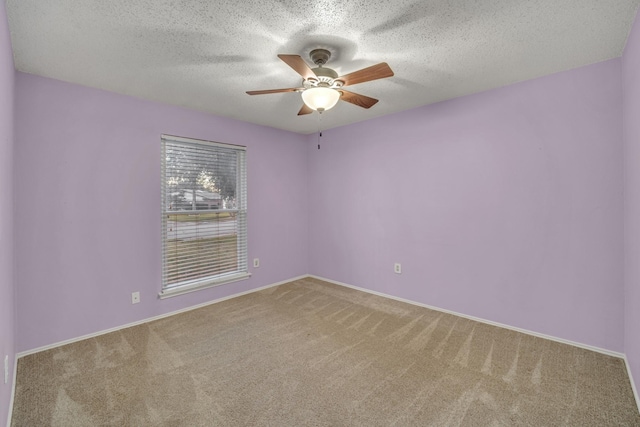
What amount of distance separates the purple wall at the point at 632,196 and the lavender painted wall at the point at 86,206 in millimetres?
3885

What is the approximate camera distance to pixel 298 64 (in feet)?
5.93

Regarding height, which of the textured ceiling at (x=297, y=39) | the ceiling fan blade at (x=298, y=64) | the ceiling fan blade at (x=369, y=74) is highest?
the textured ceiling at (x=297, y=39)

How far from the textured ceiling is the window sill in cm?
216

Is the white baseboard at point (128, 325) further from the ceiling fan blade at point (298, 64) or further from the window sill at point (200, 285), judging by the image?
the ceiling fan blade at point (298, 64)

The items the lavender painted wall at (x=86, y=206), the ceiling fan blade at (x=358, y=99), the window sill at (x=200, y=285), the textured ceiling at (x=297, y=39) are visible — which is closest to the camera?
the textured ceiling at (x=297, y=39)

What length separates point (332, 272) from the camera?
454cm

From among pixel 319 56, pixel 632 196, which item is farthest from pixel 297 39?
pixel 632 196

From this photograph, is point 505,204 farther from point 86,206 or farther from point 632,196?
point 86,206

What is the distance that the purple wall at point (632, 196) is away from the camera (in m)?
1.86

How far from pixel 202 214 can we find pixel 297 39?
7.91ft

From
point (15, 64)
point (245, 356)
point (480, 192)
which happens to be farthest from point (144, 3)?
point (480, 192)

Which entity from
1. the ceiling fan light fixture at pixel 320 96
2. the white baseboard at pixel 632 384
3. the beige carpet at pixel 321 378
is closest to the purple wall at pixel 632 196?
the white baseboard at pixel 632 384

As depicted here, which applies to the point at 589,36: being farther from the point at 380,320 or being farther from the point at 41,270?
the point at 41,270

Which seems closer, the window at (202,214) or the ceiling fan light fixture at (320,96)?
the ceiling fan light fixture at (320,96)
